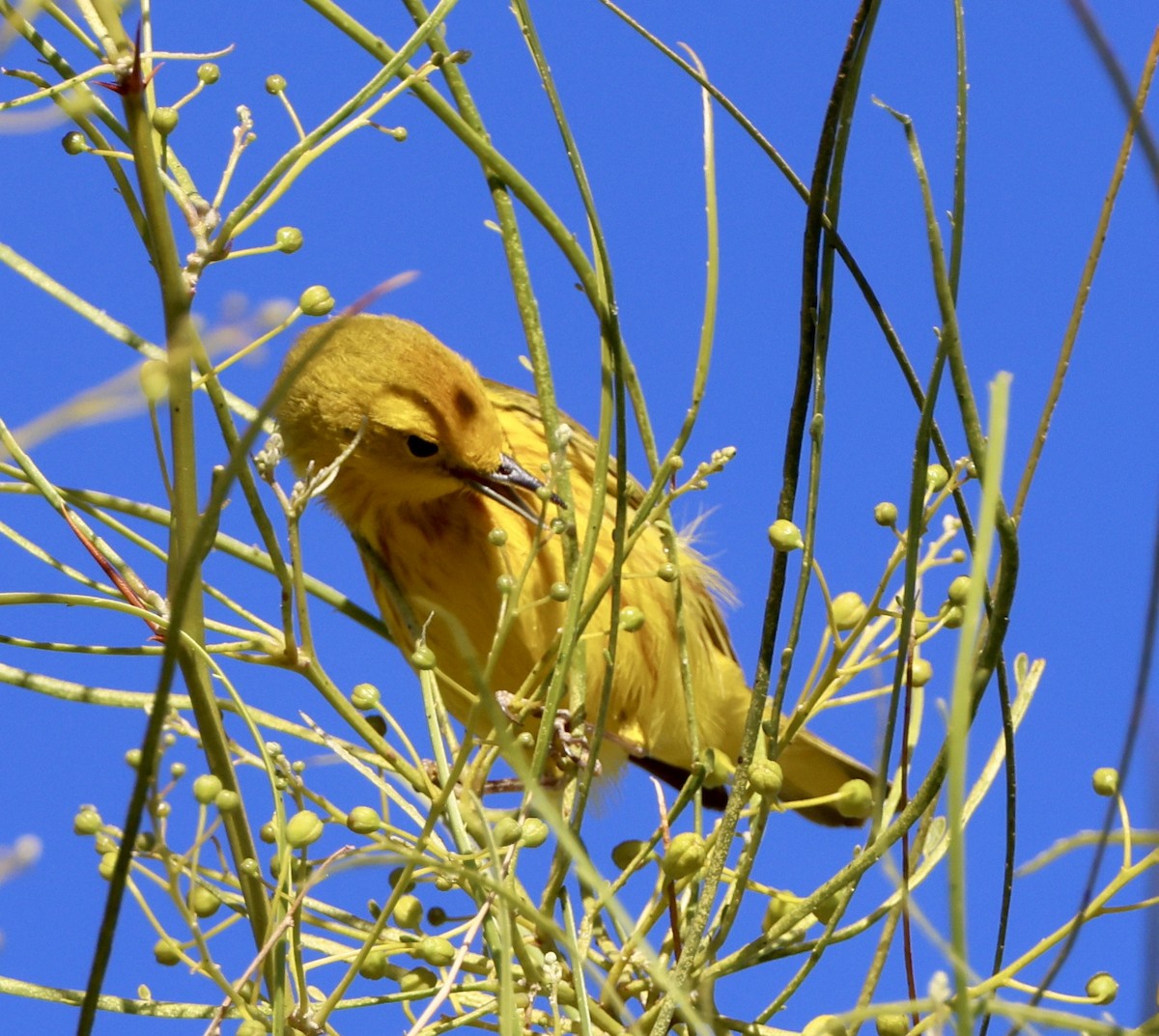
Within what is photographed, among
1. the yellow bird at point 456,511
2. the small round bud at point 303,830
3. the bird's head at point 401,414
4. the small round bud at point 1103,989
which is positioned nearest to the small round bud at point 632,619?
the small round bud at point 303,830

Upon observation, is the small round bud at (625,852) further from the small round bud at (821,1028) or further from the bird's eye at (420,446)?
the bird's eye at (420,446)

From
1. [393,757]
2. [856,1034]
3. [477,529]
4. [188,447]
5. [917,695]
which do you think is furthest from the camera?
[477,529]

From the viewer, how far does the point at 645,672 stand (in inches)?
163

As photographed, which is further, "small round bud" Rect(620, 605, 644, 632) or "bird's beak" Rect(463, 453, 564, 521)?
"bird's beak" Rect(463, 453, 564, 521)

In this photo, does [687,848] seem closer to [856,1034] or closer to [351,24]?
[856,1034]

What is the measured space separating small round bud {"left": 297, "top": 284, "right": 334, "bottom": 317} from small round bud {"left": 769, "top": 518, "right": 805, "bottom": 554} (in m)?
0.67

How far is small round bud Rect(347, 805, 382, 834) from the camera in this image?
1973mm

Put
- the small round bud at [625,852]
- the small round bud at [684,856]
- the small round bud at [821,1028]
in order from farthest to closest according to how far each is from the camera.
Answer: the small round bud at [625,852]
the small round bud at [684,856]
the small round bud at [821,1028]

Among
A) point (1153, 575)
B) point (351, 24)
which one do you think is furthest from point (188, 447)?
point (1153, 575)

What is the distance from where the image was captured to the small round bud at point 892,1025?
1.79m

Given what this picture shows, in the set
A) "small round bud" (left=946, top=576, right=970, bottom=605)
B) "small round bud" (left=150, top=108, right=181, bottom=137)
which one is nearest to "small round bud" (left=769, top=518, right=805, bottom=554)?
"small round bud" (left=946, top=576, right=970, bottom=605)

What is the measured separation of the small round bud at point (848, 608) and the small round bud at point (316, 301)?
78 cm

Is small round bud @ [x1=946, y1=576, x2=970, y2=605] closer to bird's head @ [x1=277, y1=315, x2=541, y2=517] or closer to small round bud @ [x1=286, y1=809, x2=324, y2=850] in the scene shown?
small round bud @ [x1=286, y1=809, x2=324, y2=850]

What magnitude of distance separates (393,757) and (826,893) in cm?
69
